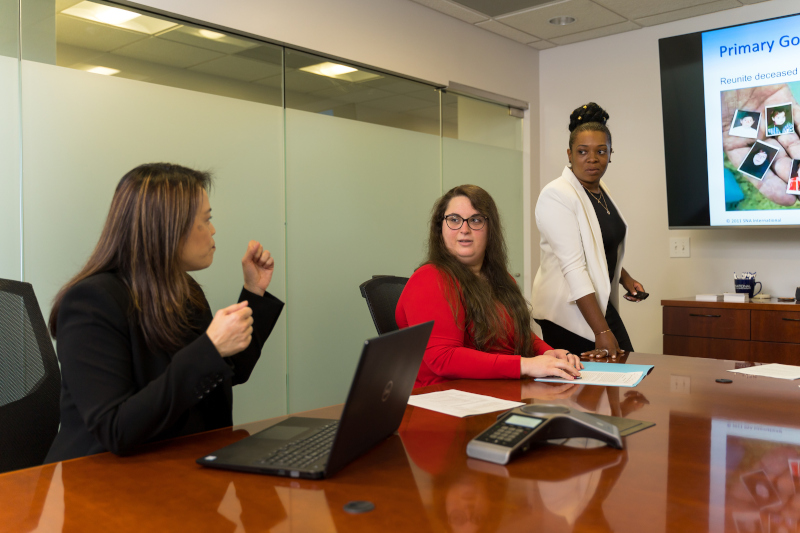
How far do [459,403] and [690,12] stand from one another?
3.79 m

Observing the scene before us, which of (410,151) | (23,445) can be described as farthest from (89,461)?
(410,151)

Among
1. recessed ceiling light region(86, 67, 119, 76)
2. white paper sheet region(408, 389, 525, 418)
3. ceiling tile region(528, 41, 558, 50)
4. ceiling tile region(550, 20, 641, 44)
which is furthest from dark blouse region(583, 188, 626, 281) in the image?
ceiling tile region(528, 41, 558, 50)

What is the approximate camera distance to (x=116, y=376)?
1.19 m

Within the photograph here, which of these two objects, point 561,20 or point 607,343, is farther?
point 561,20

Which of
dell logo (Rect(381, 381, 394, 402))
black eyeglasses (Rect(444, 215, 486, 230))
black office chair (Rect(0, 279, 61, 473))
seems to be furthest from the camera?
black eyeglasses (Rect(444, 215, 486, 230))

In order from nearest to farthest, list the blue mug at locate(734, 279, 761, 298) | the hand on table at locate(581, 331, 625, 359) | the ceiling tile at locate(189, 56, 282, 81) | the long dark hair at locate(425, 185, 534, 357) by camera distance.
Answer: the long dark hair at locate(425, 185, 534, 357)
the hand on table at locate(581, 331, 625, 359)
the ceiling tile at locate(189, 56, 282, 81)
the blue mug at locate(734, 279, 761, 298)

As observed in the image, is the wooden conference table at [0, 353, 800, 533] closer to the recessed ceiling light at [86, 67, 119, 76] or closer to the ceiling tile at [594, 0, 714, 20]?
the recessed ceiling light at [86, 67, 119, 76]

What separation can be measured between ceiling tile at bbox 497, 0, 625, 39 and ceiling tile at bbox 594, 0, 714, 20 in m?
0.06

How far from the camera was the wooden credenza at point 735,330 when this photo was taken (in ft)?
11.3

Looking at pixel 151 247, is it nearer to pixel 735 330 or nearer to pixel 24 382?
pixel 24 382

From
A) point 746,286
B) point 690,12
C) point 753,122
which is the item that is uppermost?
point 690,12

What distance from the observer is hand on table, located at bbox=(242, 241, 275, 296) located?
1.61m

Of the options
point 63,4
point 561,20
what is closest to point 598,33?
point 561,20

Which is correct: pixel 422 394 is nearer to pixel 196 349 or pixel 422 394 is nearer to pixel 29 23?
pixel 196 349
